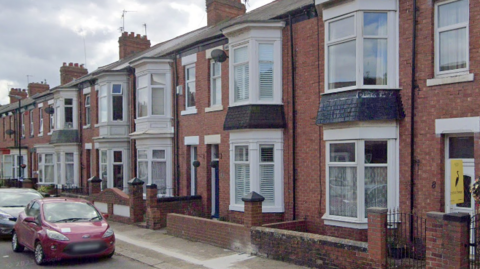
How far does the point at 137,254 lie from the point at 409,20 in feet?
27.0

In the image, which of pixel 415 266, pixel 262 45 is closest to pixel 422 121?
pixel 415 266

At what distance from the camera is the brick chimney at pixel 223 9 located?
20391 mm

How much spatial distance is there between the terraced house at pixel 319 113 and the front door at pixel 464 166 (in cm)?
2

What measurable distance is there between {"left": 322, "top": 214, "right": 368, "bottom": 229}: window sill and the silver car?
895 centimetres

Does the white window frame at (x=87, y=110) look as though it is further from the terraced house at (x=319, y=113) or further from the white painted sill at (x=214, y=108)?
the white painted sill at (x=214, y=108)

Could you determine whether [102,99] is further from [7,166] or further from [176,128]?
[7,166]

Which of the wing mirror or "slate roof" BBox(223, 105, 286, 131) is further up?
"slate roof" BBox(223, 105, 286, 131)

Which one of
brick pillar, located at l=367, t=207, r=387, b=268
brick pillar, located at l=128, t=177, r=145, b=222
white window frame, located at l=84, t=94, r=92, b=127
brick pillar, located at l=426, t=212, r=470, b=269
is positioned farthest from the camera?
white window frame, located at l=84, t=94, r=92, b=127

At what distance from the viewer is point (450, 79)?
29.3ft

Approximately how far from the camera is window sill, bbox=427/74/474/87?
8641 mm

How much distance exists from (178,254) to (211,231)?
1.14 meters

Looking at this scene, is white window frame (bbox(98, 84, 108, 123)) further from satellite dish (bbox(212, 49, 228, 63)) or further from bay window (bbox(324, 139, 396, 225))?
bay window (bbox(324, 139, 396, 225))

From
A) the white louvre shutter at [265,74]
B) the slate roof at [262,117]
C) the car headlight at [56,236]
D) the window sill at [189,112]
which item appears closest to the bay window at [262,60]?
the white louvre shutter at [265,74]

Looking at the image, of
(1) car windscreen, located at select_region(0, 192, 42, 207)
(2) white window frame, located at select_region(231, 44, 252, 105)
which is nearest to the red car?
(1) car windscreen, located at select_region(0, 192, 42, 207)
